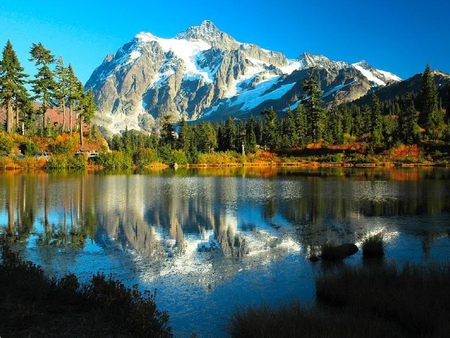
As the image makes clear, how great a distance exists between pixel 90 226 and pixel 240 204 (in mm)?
12949

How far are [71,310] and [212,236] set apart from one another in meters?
11.1

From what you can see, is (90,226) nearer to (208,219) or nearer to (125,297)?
(208,219)

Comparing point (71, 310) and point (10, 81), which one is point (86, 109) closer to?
point (10, 81)

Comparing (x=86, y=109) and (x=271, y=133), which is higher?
(x=86, y=109)

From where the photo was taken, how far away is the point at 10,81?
8225 centimetres

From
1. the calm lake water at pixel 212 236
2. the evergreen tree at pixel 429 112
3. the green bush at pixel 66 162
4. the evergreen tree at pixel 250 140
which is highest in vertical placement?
the evergreen tree at pixel 429 112

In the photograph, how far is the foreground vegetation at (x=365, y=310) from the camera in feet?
25.8

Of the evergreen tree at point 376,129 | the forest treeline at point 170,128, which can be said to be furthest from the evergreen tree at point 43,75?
the evergreen tree at point 376,129

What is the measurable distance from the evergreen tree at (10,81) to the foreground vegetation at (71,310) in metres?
82.4

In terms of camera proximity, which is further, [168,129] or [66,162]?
[168,129]

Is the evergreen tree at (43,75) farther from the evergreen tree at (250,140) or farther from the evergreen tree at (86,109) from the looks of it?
the evergreen tree at (250,140)

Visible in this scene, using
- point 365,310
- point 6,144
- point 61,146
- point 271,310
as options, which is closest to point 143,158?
point 61,146

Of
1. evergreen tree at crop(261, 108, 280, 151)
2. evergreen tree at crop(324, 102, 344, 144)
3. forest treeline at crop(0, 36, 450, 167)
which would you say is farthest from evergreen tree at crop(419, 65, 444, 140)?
evergreen tree at crop(261, 108, 280, 151)

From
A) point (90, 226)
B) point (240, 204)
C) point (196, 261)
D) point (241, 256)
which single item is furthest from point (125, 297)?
point (240, 204)
